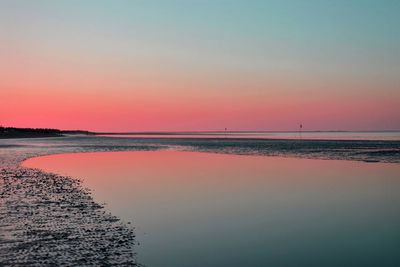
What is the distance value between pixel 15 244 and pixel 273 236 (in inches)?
310

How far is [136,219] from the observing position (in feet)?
52.3

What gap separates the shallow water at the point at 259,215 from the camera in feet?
37.8

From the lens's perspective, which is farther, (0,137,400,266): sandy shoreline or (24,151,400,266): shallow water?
(24,151,400,266): shallow water

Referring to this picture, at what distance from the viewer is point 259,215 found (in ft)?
55.6

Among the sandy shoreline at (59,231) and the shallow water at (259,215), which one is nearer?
the sandy shoreline at (59,231)

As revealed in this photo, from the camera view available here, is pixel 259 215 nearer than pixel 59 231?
No

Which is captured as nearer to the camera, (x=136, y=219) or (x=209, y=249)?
(x=209, y=249)

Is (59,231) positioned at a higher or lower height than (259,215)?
higher

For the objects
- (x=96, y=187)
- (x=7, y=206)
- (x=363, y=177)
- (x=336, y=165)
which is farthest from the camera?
(x=336, y=165)

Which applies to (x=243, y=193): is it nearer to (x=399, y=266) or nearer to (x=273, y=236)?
(x=273, y=236)

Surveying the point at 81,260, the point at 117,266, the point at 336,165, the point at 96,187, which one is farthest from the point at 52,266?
the point at 336,165

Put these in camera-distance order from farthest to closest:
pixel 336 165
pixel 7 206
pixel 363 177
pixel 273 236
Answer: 1. pixel 336 165
2. pixel 363 177
3. pixel 7 206
4. pixel 273 236

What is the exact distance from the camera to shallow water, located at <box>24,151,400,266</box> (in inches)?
453

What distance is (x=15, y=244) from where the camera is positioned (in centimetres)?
1164
